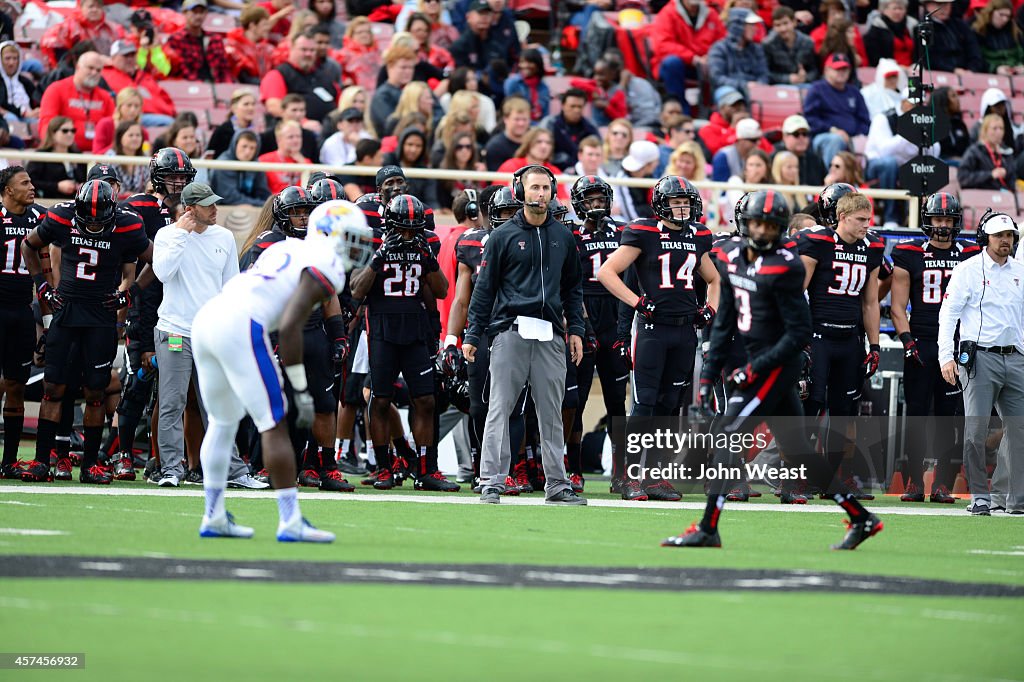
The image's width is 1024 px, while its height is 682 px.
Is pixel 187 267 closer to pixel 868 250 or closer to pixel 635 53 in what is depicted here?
pixel 868 250

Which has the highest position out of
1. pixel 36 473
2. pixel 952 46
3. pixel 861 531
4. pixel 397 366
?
pixel 952 46

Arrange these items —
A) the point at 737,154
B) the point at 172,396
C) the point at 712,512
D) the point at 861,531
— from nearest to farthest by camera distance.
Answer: the point at 712,512 < the point at 861,531 < the point at 172,396 < the point at 737,154

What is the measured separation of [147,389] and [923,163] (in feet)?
27.2

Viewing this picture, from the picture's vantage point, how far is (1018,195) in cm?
1977

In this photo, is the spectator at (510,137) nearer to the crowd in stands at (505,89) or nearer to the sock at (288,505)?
the crowd in stands at (505,89)

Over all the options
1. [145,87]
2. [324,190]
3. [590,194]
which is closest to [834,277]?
[590,194]

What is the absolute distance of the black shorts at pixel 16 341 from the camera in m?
12.5

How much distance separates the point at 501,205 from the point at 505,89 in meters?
7.66

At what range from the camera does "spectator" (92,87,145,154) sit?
16484mm

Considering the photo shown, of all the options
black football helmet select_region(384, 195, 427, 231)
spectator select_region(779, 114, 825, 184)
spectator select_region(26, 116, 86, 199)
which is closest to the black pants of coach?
black football helmet select_region(384, 195, 427, 231)

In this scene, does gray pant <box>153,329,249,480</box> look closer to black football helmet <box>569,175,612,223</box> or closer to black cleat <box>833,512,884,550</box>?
black football helmet <box>569,175,612,223</box>

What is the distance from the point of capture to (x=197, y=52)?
19219mm

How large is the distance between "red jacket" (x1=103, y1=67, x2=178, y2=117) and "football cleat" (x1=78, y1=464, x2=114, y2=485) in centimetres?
658

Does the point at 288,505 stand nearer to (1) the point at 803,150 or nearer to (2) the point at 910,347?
(2) the point at 910,347
